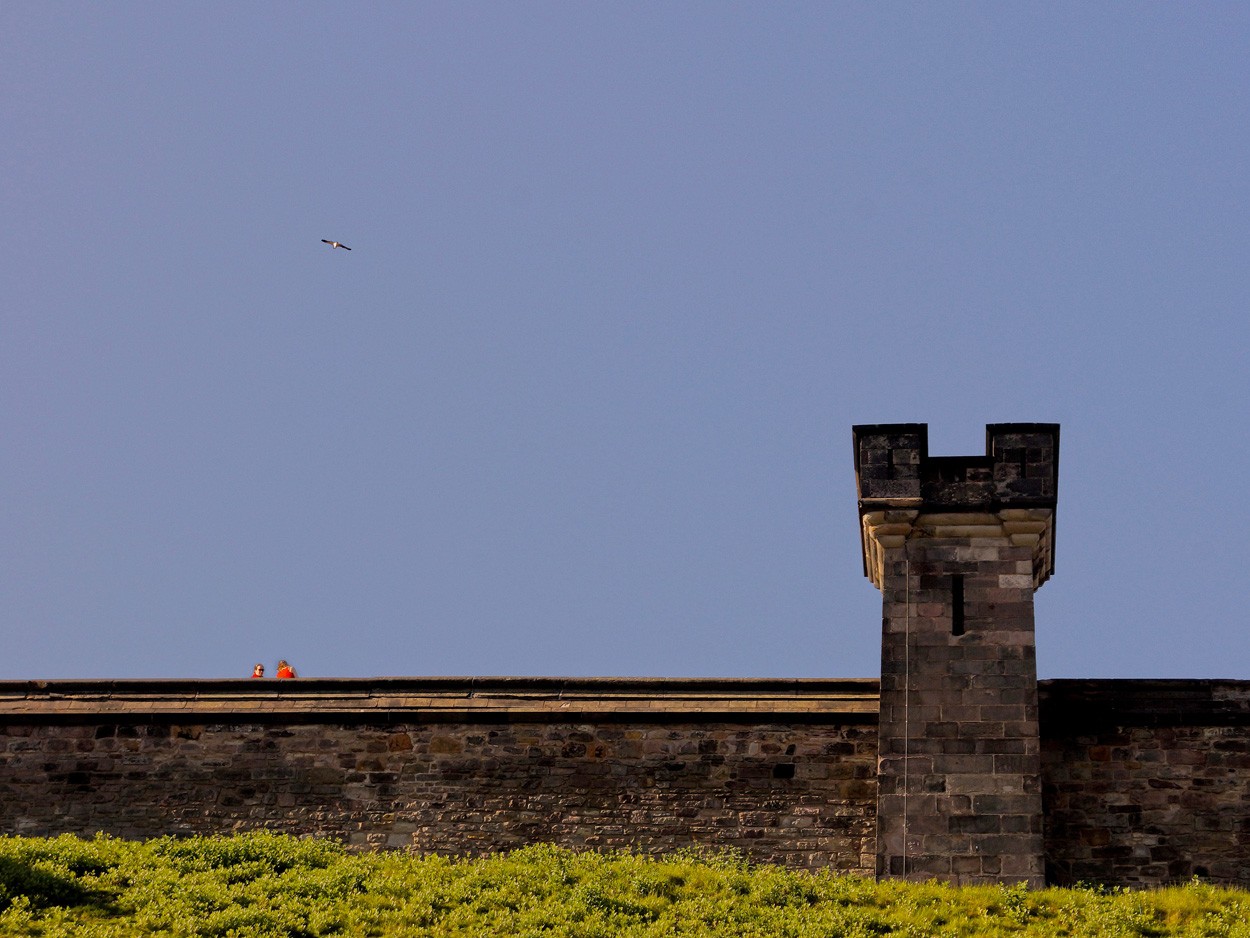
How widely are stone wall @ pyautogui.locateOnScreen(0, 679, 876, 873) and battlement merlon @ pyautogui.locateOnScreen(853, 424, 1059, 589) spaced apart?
190cm

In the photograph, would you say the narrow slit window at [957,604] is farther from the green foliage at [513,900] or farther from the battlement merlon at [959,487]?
the green foliage at [513,900]

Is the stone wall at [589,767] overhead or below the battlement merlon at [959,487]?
below

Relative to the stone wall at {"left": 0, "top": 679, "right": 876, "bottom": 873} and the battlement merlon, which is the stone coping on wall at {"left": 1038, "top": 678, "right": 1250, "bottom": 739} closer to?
the battlement merlon

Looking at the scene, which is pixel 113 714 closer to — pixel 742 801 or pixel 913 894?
pixel 742 801

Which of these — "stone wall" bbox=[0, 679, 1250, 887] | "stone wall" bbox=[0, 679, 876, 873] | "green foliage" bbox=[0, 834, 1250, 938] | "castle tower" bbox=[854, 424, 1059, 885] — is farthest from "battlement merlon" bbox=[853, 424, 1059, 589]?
"green foliage" bbox=[0, 834, 1250, 938]

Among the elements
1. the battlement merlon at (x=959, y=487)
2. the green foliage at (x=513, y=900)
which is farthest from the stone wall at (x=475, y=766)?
the battlement merlon at (x=959, y=487)

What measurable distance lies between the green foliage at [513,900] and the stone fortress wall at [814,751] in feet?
2.27

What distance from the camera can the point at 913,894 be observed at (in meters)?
18.5

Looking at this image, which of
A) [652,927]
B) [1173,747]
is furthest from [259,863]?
[1173,747]

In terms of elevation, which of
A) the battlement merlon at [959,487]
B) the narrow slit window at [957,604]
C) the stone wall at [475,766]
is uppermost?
the battlement merlon at [959,487]

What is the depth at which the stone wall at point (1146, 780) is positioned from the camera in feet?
64.2

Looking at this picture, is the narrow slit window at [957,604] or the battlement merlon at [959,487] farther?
the battlement merlon at [959,487]

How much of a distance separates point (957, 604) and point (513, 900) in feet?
18.0

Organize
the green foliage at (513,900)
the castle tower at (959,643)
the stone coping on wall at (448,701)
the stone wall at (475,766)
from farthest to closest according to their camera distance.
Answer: the stone coping on wall at (448,701), the stone wall at (475,766), the castle tower at (959,643), the green foliage at (513,900)
